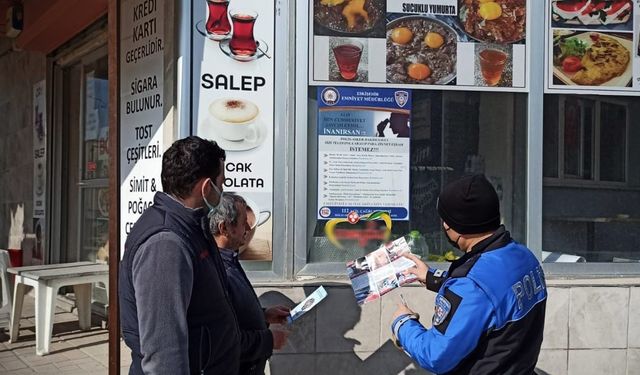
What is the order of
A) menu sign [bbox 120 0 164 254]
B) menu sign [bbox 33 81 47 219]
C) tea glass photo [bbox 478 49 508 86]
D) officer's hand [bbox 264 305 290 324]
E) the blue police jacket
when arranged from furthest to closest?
menu sign [bbox 33 81 47 219] → tea glass photo [bbox 478 49 508 86] → menu sign [bbox 120 0 164 254] → officer's hand [bbox 264 305 290 324] → the blue police jacket

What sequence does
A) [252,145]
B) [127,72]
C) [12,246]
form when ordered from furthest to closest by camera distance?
[12,246]
[127,72]
[252,145]

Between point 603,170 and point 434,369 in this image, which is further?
point 603,170

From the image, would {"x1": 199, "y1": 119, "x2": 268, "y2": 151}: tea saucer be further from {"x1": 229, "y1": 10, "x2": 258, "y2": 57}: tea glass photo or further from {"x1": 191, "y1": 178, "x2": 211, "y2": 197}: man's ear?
{"x1": 191, "y1": 178, "x2": 211, "y2": 197}: man's ear

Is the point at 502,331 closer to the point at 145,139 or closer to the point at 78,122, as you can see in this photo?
the point at 145,139

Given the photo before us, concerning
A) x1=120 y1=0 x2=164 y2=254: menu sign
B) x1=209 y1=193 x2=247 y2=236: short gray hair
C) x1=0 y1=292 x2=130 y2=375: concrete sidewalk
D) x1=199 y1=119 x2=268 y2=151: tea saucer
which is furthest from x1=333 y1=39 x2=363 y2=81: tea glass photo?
x1=0 y1=292 x2=130 y2=375: concrete sidewalk

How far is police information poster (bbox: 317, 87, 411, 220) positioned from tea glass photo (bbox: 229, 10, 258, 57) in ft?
1.74

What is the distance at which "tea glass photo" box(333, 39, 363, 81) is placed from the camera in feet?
14.7

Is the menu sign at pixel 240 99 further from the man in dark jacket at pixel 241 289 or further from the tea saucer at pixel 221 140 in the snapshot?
the man in dark jacket at pixel 241 289

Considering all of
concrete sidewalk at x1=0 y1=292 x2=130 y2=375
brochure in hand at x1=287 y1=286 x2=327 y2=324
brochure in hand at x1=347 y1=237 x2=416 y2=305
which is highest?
brochure in hand at x1=347 y1=237 x2=416 y2=305

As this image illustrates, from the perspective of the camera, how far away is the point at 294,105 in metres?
4.38

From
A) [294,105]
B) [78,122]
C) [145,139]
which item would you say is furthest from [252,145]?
[78,122]

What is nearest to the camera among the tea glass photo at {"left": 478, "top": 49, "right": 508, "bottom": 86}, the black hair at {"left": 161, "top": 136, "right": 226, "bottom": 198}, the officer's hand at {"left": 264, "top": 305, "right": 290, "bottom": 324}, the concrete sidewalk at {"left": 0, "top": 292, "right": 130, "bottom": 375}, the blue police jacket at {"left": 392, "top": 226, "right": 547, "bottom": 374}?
the blue police jacket at {"left": 392, "top": 226, "right": 547, "bottom": 374}

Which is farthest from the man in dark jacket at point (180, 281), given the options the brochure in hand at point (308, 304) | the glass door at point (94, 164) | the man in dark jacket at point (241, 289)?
the glass door at point (94, 164)

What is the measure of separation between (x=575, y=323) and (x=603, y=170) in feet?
3.93
